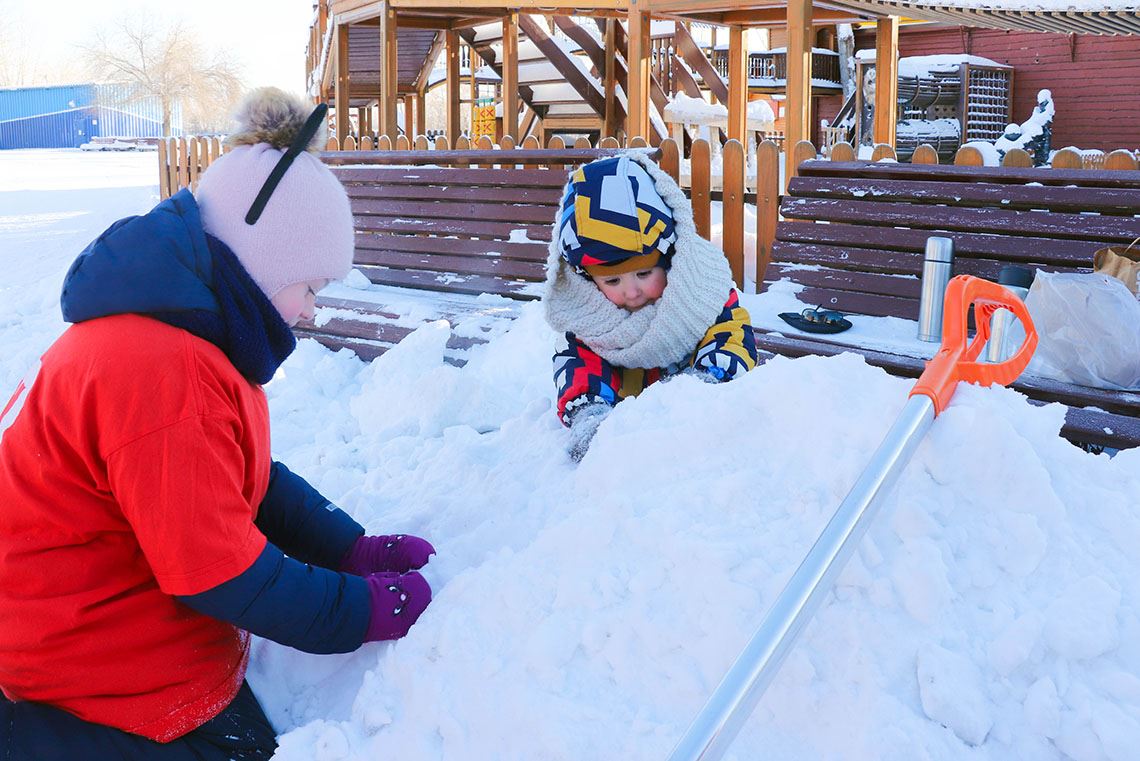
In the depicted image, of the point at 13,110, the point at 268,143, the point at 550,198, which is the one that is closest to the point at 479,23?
the point at 550,198

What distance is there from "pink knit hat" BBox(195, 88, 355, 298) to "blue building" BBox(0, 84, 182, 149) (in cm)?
5013

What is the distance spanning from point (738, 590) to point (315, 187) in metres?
0.93

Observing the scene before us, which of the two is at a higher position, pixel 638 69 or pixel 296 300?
pixel 638 69

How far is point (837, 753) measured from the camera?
1.40 meters

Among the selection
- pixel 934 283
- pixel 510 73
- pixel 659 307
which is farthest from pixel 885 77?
pixel 659 307

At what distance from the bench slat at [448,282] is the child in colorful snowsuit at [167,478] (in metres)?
4.06

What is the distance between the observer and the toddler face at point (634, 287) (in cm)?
269

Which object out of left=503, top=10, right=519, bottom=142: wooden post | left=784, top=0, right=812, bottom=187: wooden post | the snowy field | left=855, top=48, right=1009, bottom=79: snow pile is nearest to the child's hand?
the snowy field

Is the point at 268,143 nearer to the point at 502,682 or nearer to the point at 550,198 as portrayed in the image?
the point at 502,682

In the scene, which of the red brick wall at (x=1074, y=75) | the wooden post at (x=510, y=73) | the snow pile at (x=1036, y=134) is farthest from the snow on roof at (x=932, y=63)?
the wooden post at (x=510, y=73)

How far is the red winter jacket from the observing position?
1.49 m

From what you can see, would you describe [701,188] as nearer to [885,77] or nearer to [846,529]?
[846,529]

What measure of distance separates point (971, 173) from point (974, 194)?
12 centimetres

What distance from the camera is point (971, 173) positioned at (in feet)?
15.0
